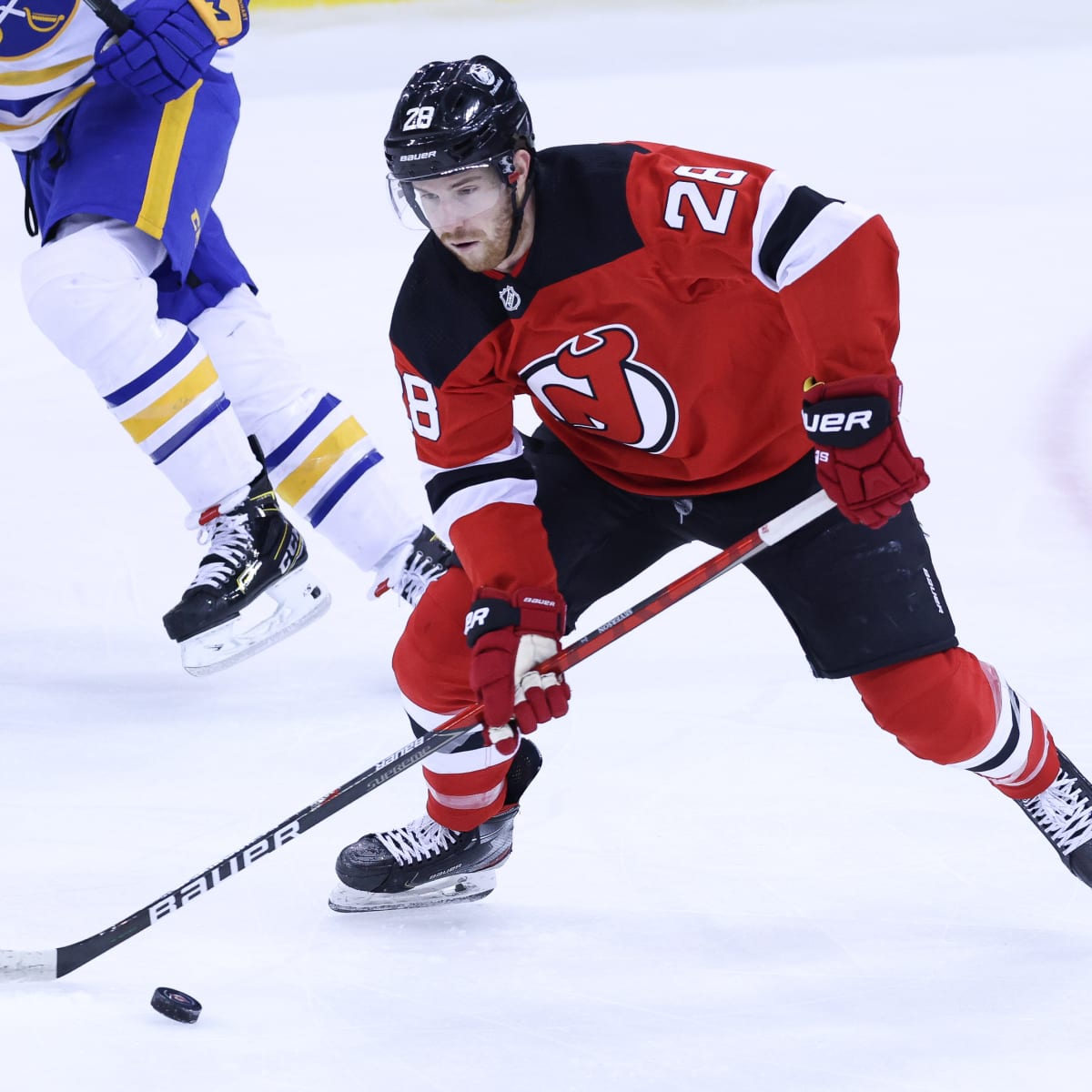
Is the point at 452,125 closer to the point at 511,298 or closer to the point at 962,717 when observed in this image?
the point at 511,298

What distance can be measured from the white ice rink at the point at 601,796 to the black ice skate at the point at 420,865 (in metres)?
0.04

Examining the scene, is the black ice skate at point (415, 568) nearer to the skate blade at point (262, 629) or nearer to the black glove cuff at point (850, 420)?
the skate blade at point (262, 629)

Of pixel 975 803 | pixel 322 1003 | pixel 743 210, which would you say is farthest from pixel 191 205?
pixel 975 803

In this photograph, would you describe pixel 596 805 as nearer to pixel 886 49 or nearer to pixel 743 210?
pixel 743 210

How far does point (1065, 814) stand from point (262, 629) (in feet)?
4.51

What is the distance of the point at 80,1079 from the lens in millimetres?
1754

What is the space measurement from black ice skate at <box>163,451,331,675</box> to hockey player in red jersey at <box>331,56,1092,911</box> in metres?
0.60

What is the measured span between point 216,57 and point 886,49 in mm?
3784

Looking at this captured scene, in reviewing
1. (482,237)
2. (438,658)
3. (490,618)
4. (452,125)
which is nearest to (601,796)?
(438,658)

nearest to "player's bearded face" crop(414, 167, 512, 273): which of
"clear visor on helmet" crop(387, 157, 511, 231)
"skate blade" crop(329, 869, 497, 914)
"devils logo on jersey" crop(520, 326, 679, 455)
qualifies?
"clear visor on helmet" crop(387, 157, 511, 231)

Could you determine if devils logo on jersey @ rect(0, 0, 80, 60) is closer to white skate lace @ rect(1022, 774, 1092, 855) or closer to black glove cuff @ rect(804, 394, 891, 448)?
black glove cuff @ rect(804, 394, 891, 448)

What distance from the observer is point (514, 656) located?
2029mm

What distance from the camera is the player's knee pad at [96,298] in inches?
102

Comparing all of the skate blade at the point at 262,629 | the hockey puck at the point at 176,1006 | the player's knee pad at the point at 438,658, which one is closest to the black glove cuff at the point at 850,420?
the player's knee pad at the point at 438,658
